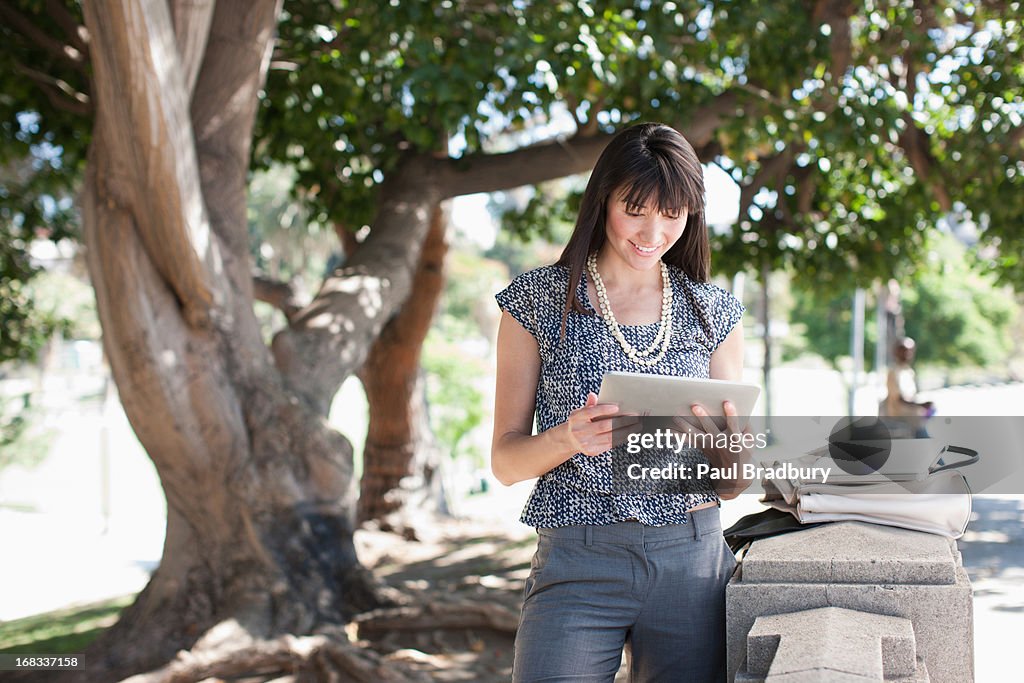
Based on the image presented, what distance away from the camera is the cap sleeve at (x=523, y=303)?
8.17ft

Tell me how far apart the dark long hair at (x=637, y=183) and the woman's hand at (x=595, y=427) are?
0.35 metres

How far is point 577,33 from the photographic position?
619cm

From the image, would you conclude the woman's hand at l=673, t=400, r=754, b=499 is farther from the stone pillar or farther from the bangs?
the bangs

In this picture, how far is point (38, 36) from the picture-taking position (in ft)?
23.5

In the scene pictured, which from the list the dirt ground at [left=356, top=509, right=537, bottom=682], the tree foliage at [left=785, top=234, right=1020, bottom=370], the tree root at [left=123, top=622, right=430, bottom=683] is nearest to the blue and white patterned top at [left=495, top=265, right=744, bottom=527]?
the tree root at [left=123, top=622, right=430, bottom=683]

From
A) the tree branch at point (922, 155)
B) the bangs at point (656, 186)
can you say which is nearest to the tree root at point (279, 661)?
the bangs at point (656, 186)

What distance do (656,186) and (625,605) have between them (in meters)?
0.96

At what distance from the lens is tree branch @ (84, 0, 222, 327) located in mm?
4855

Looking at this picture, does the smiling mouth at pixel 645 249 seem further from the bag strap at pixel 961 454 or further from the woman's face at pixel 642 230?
the bag strap at pixel 961 454

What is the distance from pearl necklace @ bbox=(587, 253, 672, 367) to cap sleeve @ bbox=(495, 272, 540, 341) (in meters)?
0.16

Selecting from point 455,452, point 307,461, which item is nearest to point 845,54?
point 307,461

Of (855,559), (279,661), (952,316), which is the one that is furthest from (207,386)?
(952,316)

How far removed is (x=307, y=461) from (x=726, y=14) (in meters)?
4.03

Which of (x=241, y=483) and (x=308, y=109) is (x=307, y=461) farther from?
(x=308, y=109)
